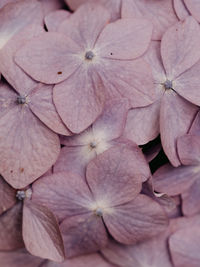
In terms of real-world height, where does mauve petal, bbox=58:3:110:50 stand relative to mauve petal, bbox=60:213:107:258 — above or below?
above

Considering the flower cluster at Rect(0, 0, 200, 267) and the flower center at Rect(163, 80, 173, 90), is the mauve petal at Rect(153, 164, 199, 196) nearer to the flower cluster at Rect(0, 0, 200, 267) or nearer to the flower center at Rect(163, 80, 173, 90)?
the flower cluster at Rect(0, 0, 200, 267)

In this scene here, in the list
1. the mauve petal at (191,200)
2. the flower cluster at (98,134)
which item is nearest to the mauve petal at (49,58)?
the flower cluster at (98,134)

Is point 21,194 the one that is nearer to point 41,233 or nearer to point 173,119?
point 41,233

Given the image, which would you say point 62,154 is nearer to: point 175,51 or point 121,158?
point 121,158

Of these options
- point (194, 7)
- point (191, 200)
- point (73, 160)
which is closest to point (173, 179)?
point (191, 200)

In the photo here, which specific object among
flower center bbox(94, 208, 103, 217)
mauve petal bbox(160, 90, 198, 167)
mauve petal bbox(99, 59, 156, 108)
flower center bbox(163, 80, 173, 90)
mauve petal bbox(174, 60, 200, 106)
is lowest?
flower center bbox(94, 208, 103, 217)

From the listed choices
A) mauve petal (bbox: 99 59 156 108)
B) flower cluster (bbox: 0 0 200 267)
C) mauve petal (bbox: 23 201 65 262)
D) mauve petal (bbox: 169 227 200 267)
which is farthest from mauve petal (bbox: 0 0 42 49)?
mauve petal (bbox: 169 227 200 267)

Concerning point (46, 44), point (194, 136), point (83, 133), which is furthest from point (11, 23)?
point (194, 136)
